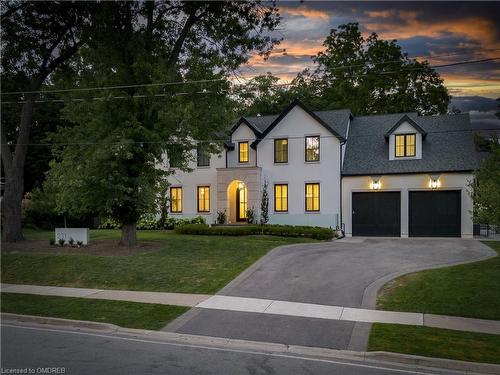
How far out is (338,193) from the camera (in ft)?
97.1

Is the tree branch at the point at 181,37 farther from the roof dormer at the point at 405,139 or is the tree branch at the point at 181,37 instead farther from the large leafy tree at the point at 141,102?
the roof dormer at the point at 405,139

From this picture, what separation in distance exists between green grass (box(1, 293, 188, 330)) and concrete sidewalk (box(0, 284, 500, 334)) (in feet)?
1.74

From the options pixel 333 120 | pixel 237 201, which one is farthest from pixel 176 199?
pixel 333 120

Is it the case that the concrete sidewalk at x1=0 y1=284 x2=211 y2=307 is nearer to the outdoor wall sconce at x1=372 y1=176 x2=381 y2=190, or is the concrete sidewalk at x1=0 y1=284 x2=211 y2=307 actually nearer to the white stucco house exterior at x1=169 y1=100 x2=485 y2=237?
the white stucco house exterior at x1=169 y1=100 x2=485 y2=237

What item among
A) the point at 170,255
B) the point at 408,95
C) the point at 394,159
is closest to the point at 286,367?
the point at 170,255

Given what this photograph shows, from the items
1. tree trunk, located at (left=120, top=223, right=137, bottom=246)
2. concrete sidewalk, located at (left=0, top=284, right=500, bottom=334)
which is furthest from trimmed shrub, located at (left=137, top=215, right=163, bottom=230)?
concrete sidewalk, located at (left=0, top=284, right=500, bottom=334)

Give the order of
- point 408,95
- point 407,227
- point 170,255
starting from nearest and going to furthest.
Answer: point 170,255 → point 407,227 → point 408,95

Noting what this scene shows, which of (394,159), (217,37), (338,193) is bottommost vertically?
(338,193)

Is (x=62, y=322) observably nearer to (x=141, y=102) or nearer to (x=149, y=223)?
(x=141, y=102)

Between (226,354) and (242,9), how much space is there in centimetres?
1658

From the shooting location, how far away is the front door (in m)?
33.5

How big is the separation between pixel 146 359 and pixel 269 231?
18019mm

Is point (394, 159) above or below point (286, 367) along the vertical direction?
above

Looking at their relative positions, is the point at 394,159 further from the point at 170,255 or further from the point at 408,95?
the point at 408,95
